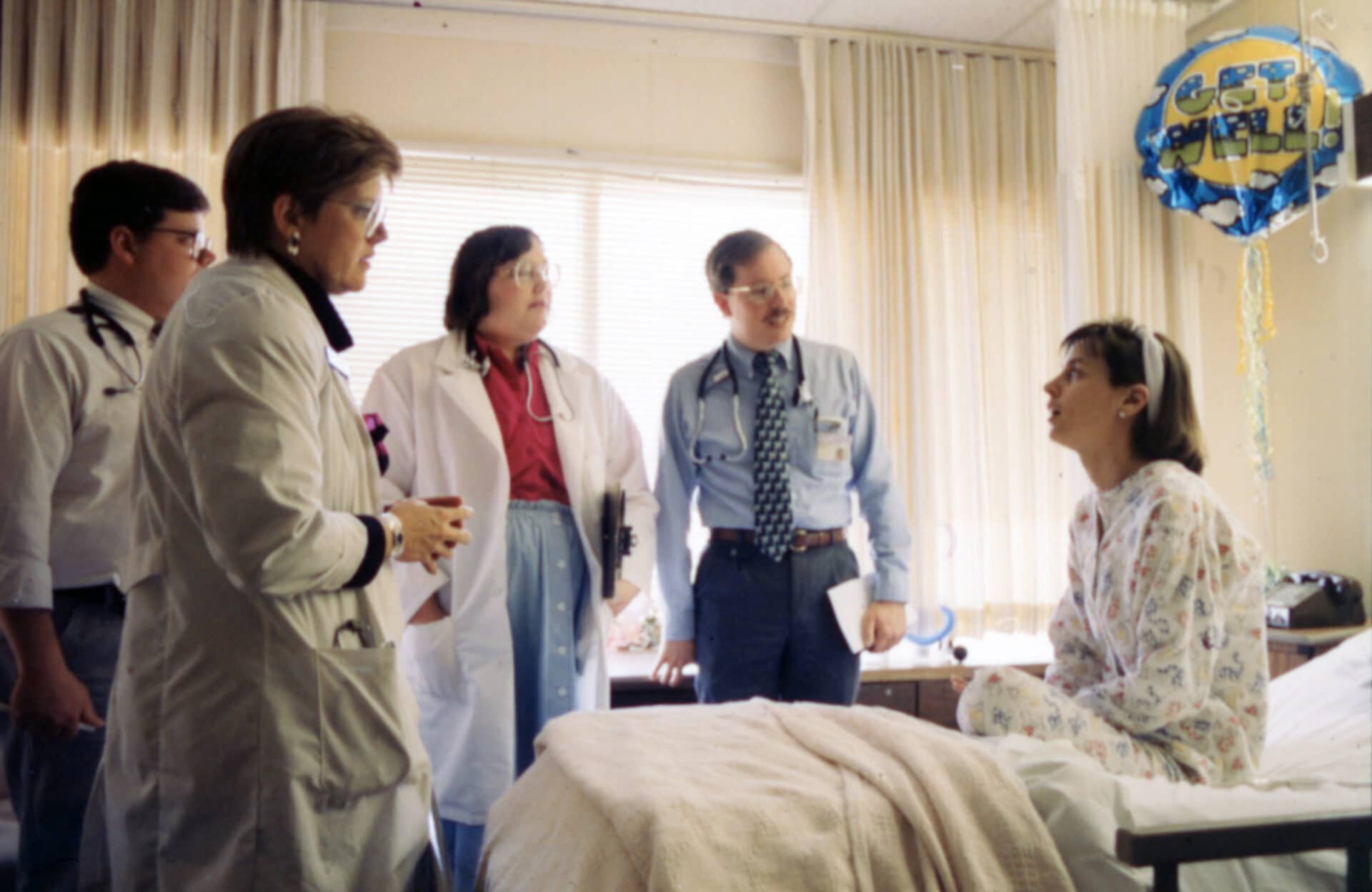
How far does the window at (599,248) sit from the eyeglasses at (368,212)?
2.17m

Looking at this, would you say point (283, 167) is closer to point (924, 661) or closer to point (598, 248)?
point (598, 248)

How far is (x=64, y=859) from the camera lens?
6.01 feet

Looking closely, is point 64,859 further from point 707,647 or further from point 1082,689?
point 1082,689

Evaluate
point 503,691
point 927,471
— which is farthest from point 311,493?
point 927,471

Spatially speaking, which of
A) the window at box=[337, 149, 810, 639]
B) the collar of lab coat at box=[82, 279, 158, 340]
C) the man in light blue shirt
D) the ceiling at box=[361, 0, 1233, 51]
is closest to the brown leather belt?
the man in light blue shirt

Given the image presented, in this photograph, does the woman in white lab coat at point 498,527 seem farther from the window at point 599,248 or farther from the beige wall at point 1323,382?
the beige wall at point 1323,382

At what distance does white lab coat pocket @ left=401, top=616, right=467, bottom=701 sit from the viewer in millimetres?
2271

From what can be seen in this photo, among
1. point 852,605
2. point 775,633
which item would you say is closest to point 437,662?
point 775,633

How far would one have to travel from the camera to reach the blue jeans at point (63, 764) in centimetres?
183

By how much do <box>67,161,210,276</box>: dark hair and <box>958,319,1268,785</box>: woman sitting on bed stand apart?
1778mm

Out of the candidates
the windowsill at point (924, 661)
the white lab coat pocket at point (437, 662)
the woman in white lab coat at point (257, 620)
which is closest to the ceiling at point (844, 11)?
the windowsill at point (924, 661)

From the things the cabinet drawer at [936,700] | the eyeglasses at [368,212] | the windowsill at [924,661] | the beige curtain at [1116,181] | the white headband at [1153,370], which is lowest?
the cabinet drawer at [936,700]

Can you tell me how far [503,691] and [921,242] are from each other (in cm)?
256

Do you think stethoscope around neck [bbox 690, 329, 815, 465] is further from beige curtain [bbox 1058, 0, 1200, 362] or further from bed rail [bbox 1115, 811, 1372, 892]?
bed rail [bbox 1115, 811, 1372, 892]
